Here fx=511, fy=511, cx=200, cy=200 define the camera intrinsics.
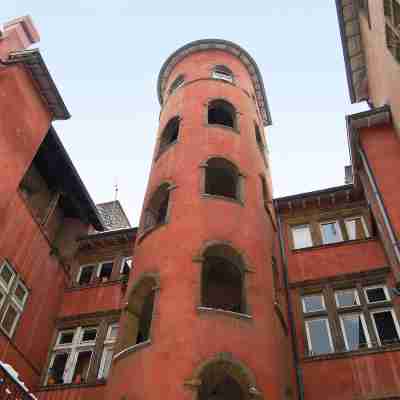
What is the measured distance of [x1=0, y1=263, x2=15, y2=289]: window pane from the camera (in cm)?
1920

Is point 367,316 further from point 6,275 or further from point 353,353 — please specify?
point 6,275

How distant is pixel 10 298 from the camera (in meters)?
19.4

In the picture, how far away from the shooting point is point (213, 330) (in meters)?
14.0

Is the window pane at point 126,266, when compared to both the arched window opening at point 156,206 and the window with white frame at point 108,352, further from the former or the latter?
the arched window opening at point 156,206

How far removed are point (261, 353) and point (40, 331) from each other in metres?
10.3

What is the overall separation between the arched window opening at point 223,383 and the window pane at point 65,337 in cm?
818

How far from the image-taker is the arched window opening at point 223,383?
1348 cm

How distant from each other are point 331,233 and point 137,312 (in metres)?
9.31

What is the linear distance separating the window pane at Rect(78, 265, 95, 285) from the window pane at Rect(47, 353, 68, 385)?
395 centimetres

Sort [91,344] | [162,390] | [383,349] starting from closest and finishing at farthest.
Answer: [162,390]
[383,349]
[91,344]

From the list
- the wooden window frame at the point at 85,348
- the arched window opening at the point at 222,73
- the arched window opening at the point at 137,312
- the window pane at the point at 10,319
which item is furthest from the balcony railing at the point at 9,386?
the arched window opening at the point at 222,73

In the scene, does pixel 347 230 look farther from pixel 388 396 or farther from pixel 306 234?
pixel 388 396

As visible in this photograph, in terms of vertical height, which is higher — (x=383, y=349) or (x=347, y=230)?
(x=347, y=230)

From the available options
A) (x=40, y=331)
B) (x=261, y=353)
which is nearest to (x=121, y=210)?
(x=40, y=331)
